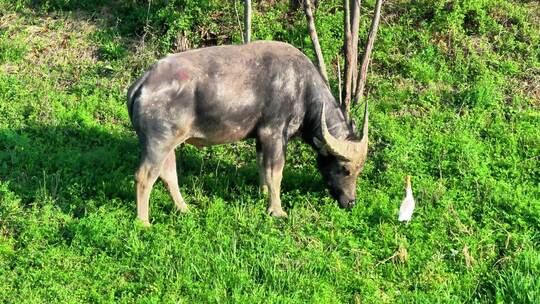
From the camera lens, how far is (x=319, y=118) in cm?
704

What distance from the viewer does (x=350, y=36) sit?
826cm

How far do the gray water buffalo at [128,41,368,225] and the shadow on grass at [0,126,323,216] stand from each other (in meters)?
0.42

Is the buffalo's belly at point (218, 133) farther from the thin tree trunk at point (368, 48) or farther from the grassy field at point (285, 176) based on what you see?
the thin tree trunk at point (368, 48)

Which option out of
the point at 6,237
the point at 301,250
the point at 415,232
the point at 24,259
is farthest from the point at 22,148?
the point at 415,232

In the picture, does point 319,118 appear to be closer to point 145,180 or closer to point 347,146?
point 347,146

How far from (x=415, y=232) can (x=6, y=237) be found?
3724mm

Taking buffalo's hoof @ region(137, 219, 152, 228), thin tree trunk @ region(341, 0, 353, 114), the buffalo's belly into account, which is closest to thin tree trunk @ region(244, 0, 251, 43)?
thin tree trunk @ region(341, 0, 353, 114)

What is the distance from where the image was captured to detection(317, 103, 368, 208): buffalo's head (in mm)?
6879

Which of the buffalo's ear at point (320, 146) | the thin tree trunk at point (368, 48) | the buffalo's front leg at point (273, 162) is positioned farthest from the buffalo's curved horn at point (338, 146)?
the thin tree trunk at point (368, 48)

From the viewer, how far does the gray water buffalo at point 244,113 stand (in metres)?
6.39

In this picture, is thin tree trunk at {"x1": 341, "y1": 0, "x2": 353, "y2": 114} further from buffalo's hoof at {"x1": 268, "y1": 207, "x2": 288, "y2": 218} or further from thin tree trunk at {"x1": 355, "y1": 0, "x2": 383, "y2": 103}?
buffalo's hoof at {"x1": 268, "y1": 207, "x2": 288, "y2": 218}

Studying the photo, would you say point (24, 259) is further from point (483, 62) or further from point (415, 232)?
point (483, 62)

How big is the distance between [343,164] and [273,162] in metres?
0.70

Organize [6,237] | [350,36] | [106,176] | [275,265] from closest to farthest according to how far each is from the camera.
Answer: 1. [275,265]
2. [6,237]
3. [106,176]
4. [350,36]
